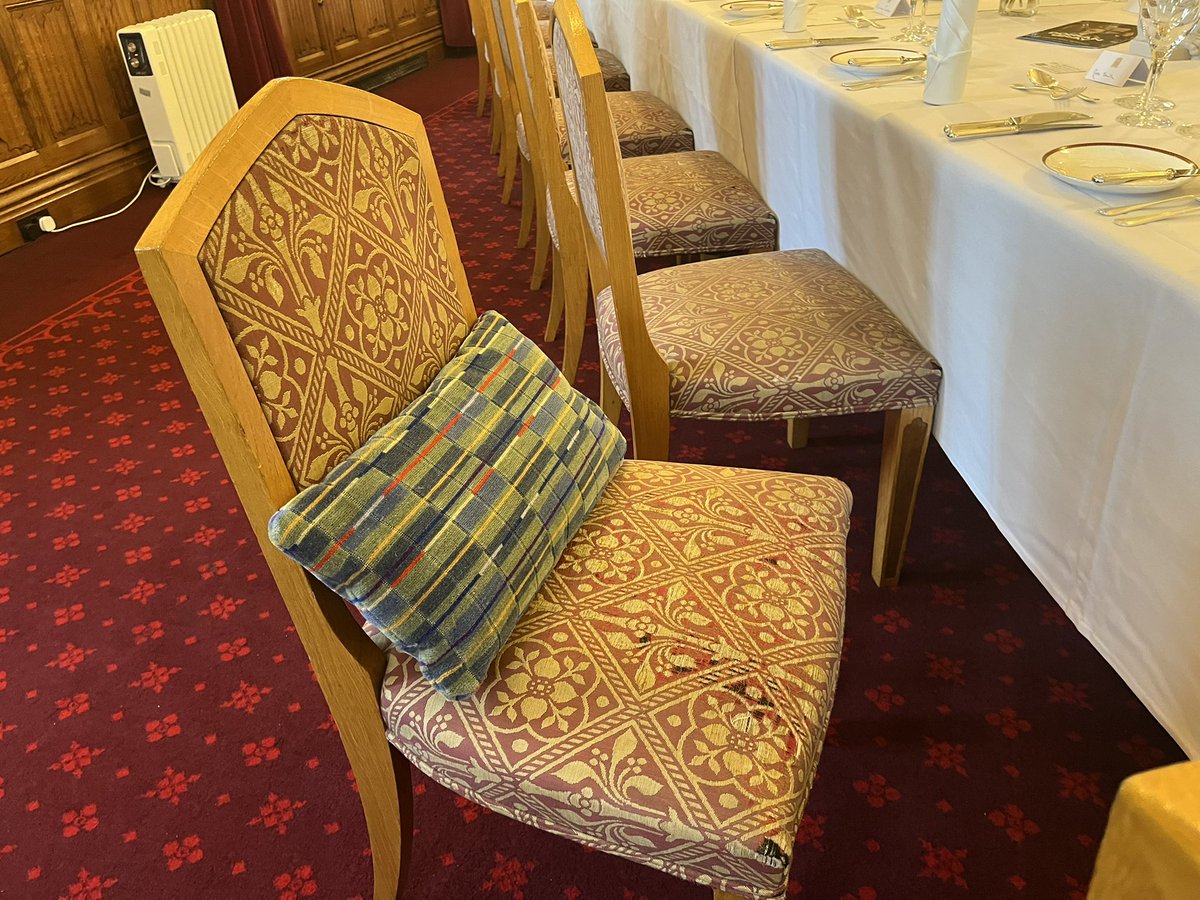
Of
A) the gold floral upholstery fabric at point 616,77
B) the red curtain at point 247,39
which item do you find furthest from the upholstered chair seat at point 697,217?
the red curtain at point 247,39

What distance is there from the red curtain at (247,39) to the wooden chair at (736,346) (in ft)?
11.1

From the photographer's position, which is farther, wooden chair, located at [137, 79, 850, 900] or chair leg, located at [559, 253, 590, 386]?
chair leg, located at [559, 253, 590, 386]

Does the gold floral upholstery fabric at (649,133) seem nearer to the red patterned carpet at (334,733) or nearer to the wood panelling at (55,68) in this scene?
the red patterned carpet at (334,733)

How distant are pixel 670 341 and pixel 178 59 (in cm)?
327

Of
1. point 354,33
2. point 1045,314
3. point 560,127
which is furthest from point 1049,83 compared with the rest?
point 354,33

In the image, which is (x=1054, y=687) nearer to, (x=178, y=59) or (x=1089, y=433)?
(x=1089, y=433)

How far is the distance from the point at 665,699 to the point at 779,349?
65cm

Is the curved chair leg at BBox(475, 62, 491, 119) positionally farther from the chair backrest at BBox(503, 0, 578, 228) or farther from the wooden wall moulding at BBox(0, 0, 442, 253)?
the chair backrest at BBox(503, 0, 578, 228)

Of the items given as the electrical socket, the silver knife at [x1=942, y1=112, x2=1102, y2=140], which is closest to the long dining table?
the silver knife at [x1=942, y1=112, x2=1102, y2=140]

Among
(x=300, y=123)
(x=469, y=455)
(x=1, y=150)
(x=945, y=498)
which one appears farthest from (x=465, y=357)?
(x=1, y=150)

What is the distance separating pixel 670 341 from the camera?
1368mm

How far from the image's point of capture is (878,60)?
1573 millimetres

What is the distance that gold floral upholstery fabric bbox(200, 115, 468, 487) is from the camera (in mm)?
756

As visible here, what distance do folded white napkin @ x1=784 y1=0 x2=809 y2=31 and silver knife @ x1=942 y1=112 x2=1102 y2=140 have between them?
85cm
